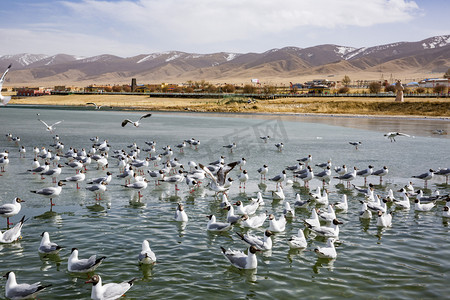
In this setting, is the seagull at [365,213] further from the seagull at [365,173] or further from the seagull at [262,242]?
the seagull at [365,173]

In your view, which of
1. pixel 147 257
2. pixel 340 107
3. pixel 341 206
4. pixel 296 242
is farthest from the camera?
pixel 340 107

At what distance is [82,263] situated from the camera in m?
11.1

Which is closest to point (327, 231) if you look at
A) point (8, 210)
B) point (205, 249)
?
point (205, 249)

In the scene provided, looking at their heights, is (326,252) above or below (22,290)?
above

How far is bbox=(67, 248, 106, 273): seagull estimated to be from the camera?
36.2ft

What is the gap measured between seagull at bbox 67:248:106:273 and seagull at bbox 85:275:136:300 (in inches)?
40.0

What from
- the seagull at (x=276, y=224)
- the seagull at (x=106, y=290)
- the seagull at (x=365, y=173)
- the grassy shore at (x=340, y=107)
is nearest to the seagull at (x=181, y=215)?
the seagull at (x=276, y=224)

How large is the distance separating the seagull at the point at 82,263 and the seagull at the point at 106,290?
1016 mm

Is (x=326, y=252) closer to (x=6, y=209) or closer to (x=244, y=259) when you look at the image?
(x=244, y=259)

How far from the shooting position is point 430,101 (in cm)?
8162

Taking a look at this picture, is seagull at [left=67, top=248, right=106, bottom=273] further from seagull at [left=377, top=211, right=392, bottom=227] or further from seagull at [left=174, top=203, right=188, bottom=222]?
seagull at [left=377, top=211, right=392, bottom=227]

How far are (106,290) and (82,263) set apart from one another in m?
1.64

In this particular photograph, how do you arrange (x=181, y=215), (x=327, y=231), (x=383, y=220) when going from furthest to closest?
(x=181, y=215), (x=383, y=220), (x=327, y=231)

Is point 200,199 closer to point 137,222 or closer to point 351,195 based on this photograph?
point 137,222
